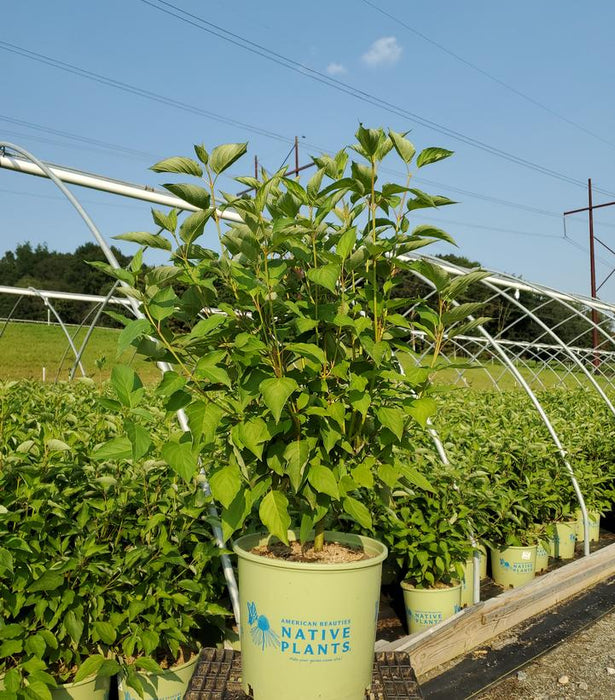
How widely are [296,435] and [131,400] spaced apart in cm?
49

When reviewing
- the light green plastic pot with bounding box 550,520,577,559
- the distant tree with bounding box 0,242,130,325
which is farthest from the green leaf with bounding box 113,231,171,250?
the distant tree with bounding box 0,242,130,325

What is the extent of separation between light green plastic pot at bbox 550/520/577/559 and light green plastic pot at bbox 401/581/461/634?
172 cm

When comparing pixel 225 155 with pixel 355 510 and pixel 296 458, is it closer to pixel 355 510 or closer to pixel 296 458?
pixel 296 458

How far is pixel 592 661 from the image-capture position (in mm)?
3287

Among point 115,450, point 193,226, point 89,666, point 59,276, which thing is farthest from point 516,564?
point 59,276

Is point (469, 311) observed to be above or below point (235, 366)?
above

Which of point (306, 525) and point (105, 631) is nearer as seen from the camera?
point (306, 525)

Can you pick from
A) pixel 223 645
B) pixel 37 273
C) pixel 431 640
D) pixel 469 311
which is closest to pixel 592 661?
pixel 431 640

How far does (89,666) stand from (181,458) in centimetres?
97

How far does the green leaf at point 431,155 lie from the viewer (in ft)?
5.90

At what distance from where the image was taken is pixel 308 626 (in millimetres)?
1688

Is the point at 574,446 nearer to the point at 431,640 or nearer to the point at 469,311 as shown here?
the point at 431,640

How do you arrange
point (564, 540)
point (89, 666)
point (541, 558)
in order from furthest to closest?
point (564, 540)
point (541, 558)
point (89, 666)

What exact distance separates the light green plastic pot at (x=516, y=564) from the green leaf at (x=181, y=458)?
320 centimetres
